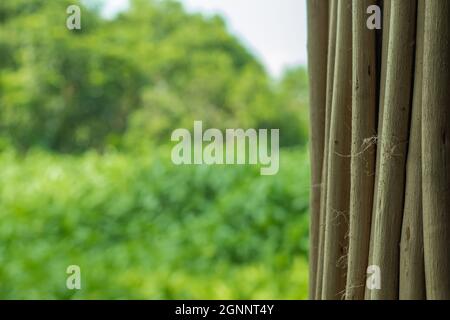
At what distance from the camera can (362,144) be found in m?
0.87

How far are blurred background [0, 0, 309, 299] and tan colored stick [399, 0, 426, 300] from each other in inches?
62.2

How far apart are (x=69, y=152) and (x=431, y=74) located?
715cm

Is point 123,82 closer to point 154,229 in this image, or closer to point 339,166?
point 154,229

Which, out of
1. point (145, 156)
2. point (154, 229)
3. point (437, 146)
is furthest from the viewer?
point (145, 156)

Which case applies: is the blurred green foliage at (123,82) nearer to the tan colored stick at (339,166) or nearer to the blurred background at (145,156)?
the blurred background at (145,156)

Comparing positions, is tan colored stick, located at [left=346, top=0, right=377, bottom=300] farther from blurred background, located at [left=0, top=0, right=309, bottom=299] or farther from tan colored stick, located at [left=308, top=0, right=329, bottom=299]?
blurred background, located at [left=0, top=0, right=309, bottom=299]

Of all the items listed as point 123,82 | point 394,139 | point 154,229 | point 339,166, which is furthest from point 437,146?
point 123,82

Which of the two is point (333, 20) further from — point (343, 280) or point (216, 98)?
point (216, 98)

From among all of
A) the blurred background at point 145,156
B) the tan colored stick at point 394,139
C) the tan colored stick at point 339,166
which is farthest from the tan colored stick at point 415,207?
the blurred background at point 145,156

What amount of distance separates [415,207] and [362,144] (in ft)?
0.38

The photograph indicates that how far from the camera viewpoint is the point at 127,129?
7578 millimetres

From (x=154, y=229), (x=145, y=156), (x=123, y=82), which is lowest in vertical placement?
(x=154, y=229)

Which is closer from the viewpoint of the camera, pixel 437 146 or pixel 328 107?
pixel 437 146

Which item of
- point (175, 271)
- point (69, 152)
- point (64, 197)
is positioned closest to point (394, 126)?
point (175, 271)
